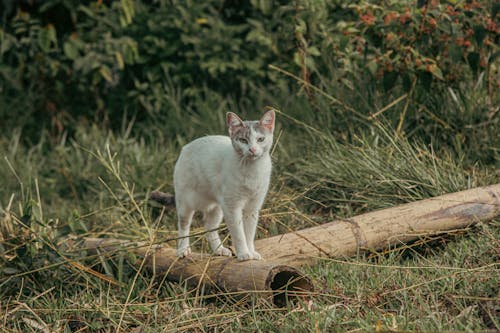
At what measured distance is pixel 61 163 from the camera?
684 cm

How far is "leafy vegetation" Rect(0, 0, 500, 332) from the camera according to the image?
361 cm

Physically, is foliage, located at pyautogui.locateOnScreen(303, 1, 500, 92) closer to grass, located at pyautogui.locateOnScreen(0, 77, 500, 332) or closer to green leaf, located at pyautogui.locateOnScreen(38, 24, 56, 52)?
grass, located at pyautogui.locateOnScreen(0, 77, 500, 332)

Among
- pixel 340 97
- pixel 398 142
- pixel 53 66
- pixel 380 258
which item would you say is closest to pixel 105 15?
pixel 53 66

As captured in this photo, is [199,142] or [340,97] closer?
[199,142]

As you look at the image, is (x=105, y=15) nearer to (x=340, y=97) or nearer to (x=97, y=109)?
(x=97, y=109)

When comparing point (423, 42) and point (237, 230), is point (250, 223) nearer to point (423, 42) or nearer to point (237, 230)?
point (237, 230)

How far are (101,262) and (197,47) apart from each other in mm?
3813

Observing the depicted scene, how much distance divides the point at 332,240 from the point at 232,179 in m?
0.70

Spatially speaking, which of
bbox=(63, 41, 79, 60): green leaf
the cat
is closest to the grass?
the cat

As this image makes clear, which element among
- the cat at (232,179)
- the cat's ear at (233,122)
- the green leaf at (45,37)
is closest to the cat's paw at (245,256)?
the cat at (232,179)

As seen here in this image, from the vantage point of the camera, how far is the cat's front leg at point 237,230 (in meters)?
3.82

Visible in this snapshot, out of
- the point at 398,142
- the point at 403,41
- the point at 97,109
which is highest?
the point at 403,41

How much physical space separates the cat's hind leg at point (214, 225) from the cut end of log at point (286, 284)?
0.44 metres

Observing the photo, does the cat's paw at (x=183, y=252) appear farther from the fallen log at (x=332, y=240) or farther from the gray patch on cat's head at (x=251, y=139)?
the gray patch on cat's head at (x=251, y=139)
